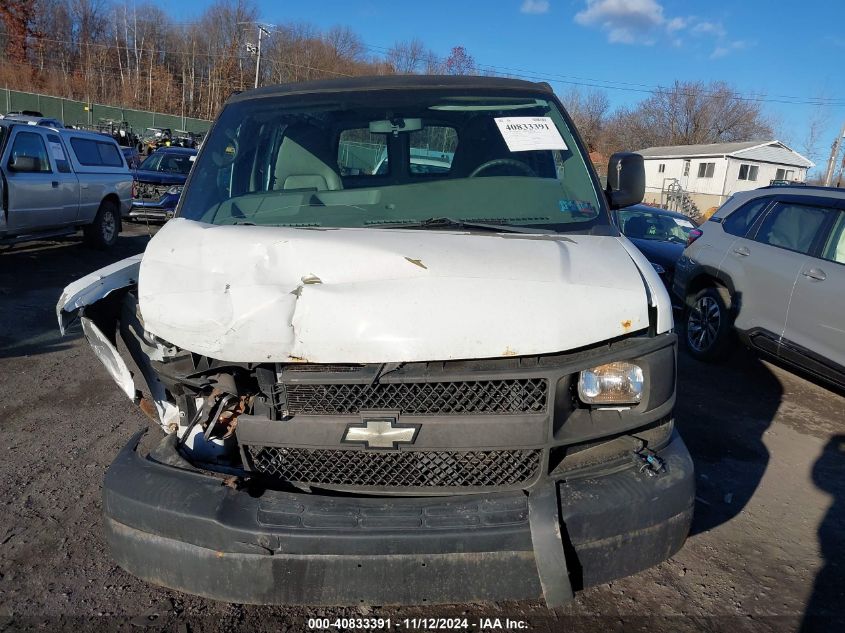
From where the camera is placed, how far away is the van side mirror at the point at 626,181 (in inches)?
138

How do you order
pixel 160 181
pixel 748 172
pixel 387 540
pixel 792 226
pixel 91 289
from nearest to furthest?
pixel 387 540 → pixel 91 289 → pixel 792 226 → pixel 160 181 → pixel 748 172

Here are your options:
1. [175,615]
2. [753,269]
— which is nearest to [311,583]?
[175,615]

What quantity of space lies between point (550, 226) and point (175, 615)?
2.26m

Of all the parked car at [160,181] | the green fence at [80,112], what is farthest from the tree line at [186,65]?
the parked car at [160,181]

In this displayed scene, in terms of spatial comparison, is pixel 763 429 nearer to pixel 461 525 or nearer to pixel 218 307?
pixel 461 525

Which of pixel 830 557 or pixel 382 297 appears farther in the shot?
pixel 830 557

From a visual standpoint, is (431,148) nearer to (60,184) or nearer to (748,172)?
(60,184)

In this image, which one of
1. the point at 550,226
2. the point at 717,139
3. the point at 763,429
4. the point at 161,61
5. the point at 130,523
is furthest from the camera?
the point at 161,61

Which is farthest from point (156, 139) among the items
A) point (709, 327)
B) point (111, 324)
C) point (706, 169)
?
point (111, 324)

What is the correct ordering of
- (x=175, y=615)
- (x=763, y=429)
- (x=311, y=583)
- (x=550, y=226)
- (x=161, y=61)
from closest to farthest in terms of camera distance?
1. (x=311, y=583)
2. (x=175, y=615)
3. (x=550, y=226)
4. (x=763, y=429)
5. (x=161, y=61)

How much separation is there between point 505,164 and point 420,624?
2.20 m

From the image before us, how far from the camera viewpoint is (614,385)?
2.27 m

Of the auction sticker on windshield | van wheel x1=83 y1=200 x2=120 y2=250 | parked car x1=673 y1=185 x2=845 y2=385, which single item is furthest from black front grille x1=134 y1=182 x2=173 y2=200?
the auction sticker on windshield

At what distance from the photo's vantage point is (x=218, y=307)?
7.39 ft
